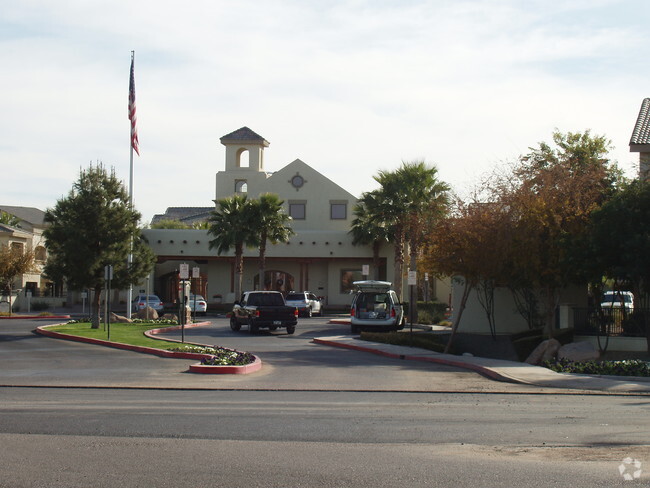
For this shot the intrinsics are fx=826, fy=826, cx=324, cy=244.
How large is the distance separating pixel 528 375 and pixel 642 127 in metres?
20.0

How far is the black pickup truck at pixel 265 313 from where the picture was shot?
1281 inches

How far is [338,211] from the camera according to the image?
5931 cm

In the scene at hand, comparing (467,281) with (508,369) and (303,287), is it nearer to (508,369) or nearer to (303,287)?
(508,369)

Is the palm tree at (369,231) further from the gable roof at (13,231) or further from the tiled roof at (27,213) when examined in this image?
the tiled roof at (27,213)

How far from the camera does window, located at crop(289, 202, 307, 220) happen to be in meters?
59.5

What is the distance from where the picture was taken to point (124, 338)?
2811cm

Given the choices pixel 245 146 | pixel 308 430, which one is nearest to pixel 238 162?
pixel 245 146

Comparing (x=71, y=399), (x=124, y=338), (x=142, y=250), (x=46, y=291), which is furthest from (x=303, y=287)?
(x=71, y=399)

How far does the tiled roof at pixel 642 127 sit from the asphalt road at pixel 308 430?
59.4 ft

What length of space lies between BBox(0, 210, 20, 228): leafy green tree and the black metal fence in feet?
153

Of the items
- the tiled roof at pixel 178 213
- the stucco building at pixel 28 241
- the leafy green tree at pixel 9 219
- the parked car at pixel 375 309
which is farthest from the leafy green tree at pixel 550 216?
the tiled roof at pixel 178 213

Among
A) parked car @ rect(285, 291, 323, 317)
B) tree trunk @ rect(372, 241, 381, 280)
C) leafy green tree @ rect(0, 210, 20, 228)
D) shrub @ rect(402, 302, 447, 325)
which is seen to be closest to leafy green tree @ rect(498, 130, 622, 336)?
shrub @ rect(402, 302, 447, 325)

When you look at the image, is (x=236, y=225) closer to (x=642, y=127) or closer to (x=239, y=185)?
(x=239, y=185)

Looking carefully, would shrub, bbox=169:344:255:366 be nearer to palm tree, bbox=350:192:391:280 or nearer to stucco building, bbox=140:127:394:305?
palm tree, bbox=350:192:391:280
